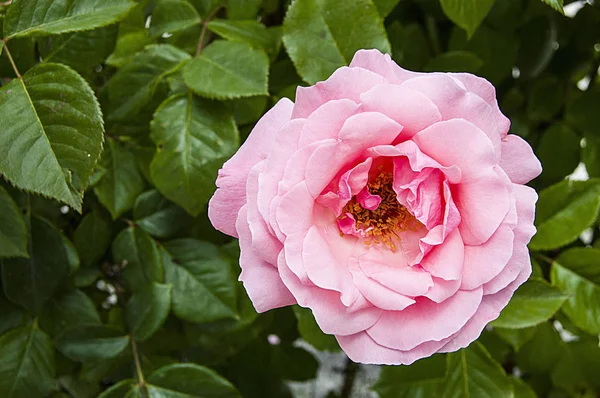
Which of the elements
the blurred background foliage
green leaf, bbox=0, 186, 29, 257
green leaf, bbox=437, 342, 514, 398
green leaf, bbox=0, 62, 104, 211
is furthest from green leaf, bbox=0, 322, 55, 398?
green leaf, bbox=437, 342, 514, 398

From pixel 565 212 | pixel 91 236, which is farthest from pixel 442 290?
pixel 91 236

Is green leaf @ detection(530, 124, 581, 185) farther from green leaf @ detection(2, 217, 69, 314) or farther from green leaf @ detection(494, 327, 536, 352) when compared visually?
green leaf @ detection(2, 217, 69, 314)

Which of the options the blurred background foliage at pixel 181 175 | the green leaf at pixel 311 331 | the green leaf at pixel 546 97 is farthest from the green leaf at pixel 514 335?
the green leaf at pixel 546 97

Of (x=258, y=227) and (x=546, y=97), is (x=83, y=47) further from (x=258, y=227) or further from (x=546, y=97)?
(x=546, y=97)

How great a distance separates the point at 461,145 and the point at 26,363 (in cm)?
39

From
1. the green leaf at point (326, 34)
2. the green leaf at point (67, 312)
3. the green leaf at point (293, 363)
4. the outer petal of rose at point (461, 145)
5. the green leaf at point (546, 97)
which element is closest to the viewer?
the outer petal of rose at point (461, 145)

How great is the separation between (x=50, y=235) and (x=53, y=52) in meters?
0.14

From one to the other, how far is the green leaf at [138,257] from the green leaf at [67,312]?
0.04 m

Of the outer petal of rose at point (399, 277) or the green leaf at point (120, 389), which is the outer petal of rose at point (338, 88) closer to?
the outer petal of rose at point (399, 277)

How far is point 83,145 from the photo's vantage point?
36 cm

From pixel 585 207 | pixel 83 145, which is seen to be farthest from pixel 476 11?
pixel 83 145

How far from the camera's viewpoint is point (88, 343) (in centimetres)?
51

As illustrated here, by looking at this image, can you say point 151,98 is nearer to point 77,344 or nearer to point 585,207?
point 77,344

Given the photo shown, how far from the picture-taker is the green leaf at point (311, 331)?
1.62 ft
